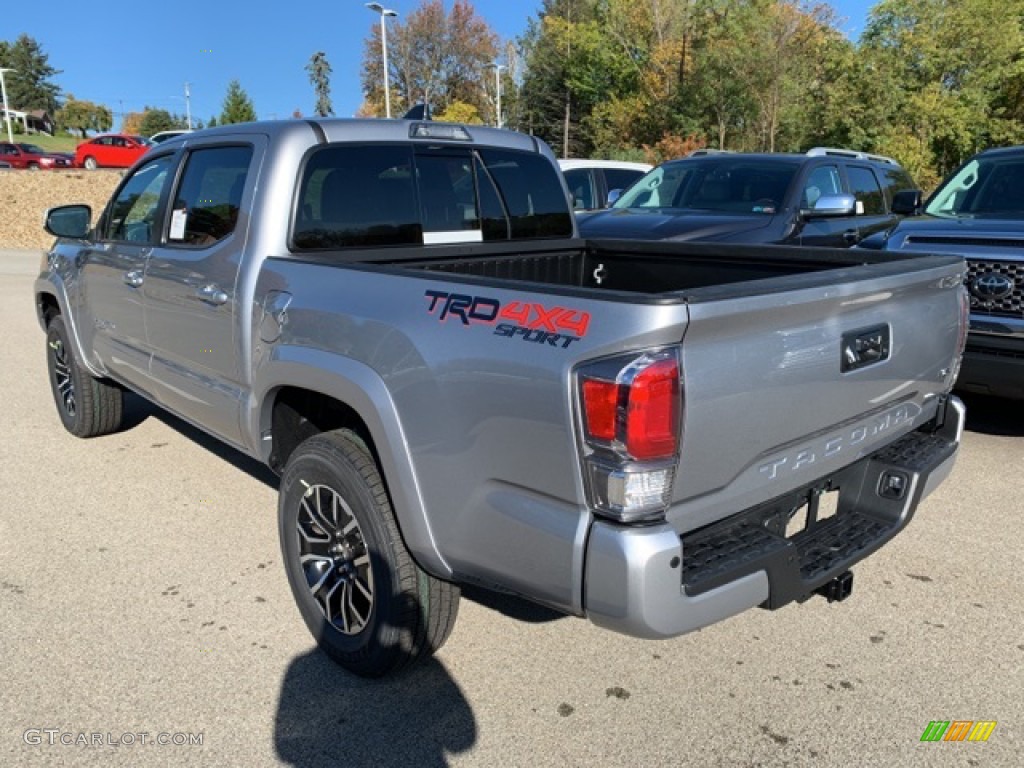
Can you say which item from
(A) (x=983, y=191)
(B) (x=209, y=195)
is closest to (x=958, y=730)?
(B) (x=209, y=195)

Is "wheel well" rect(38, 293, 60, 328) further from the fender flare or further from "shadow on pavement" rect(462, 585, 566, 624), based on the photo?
"shadow on pavement" rect(462, 585, 566, 624)

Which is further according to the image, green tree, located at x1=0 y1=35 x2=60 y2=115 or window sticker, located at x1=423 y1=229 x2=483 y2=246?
green tree, located at x1=0 y1=35 x2=60 y2=115

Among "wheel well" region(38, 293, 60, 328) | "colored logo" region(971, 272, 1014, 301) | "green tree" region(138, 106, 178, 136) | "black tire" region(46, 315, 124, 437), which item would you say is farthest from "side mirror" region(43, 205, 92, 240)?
"green tree" region(138, 106, 178, 136)

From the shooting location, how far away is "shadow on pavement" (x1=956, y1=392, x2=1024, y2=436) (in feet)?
18.6

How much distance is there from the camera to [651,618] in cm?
205

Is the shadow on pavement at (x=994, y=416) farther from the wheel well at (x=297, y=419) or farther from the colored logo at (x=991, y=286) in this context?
the wheel well at (x=297, y=419)

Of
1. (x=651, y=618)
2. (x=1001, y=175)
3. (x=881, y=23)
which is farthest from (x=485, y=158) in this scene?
(x=881, y=23)

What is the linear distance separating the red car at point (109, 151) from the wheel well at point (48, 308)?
124 ft

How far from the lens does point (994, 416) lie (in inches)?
236

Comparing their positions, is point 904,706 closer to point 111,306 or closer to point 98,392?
point 111,306

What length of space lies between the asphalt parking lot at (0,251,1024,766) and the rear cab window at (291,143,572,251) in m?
1.60

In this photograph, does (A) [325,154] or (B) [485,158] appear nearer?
(A) [325,154]

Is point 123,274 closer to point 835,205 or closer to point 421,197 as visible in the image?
point 421,197

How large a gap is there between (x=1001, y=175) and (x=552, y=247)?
4163 mm
